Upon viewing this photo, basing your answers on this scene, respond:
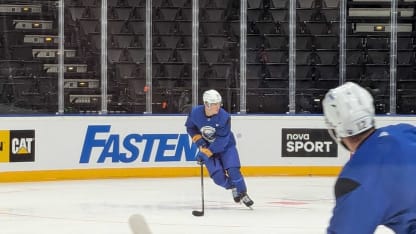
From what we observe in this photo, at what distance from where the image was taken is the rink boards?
930 cm

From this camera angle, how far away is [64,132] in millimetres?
9625

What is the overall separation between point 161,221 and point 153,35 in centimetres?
553

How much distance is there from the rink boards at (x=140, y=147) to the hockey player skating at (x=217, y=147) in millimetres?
3201

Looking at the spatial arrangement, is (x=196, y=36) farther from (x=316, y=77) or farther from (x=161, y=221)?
(x=161, y=221)

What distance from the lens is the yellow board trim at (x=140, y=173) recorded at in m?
9.24

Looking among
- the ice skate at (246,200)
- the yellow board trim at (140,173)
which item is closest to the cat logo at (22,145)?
the yellow board trim at (140,173)

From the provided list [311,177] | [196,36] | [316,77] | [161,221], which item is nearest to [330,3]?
[316,77]

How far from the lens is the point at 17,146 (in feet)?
30.2

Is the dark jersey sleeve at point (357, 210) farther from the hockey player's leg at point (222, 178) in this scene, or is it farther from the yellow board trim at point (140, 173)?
the yellow board trim at point (140, 173)

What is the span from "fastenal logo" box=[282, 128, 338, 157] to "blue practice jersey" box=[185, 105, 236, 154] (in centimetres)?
352

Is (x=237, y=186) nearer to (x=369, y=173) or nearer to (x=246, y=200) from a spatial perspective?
(x=246, y=200)

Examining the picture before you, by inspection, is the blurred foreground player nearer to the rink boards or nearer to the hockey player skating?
the hockey player skating

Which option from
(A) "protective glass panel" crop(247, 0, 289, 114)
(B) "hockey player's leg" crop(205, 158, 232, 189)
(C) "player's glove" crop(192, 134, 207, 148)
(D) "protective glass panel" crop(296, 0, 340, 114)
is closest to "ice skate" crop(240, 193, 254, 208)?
(B) "hockey player's leg" crop(205, 158, 232, 189)

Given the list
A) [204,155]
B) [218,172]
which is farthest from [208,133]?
[218,172]
